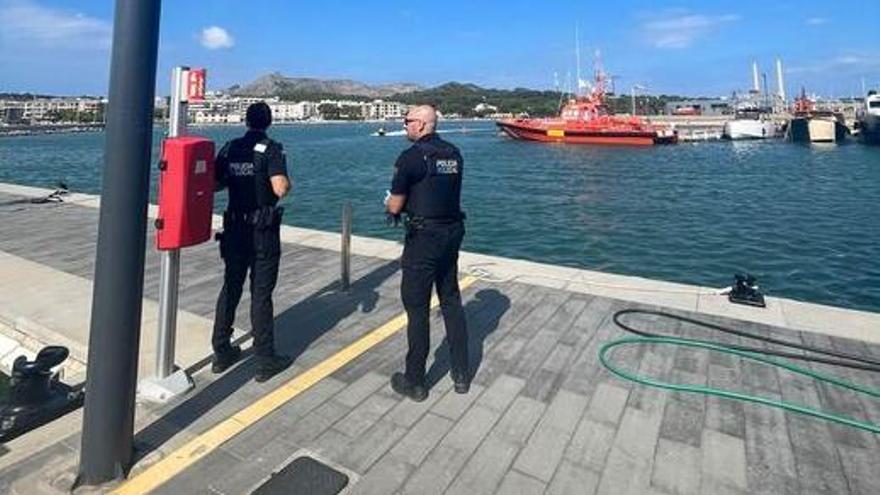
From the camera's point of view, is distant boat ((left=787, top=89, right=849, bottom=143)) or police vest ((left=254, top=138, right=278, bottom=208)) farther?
distant boat ((left=787, top=89, right=849, bottom=143))

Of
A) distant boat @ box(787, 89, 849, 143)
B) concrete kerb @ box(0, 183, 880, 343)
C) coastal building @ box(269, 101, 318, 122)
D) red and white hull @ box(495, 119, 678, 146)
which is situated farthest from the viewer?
coastal building @ box(269, 101, 318, 122)

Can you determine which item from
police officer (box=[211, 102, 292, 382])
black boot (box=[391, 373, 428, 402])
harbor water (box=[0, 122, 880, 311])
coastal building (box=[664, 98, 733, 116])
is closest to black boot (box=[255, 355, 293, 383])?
Answer: police officer (box=[211, 102, 292, 382])

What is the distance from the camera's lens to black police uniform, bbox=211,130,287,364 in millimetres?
3652

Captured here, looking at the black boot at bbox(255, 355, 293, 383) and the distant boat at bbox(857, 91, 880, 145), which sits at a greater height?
the distant boat at bbox(857, 91, 880, 145)

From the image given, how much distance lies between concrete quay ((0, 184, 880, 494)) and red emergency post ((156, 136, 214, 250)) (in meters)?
1.01

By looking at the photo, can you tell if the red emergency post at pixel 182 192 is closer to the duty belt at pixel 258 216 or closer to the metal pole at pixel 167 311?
the metal pole at pixel 167 311

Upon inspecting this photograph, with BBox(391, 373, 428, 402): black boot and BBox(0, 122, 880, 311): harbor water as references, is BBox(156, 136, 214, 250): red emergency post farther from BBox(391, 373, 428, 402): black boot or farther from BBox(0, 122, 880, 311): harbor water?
BBox(0, 122, 880, 311): harbor water

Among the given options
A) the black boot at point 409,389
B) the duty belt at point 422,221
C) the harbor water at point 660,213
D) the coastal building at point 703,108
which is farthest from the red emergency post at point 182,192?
the coastal building at point 703,108

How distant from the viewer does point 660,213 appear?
815 inches

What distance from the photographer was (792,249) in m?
14.6

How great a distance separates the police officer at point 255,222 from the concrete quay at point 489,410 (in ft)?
1.06

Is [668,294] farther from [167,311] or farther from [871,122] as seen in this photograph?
[871,122]

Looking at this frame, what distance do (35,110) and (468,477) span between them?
644 feet

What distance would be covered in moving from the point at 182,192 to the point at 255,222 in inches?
20.3
